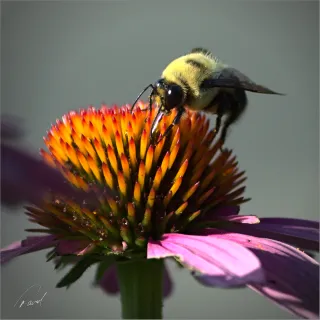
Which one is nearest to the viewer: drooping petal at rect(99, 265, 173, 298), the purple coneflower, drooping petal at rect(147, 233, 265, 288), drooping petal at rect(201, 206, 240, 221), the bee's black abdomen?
drooping petal at rect(147, 233, 265, 288)

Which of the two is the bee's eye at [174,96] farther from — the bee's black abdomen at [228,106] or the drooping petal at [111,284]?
the drooping petal at [111,284]

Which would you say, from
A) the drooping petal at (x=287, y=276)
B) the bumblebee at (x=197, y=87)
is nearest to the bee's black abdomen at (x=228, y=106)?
the bumblebee at (x=197, y=87)

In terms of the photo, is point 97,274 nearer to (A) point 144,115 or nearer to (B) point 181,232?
(B) point 181,232

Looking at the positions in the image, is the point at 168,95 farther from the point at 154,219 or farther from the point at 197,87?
the point at 154,219

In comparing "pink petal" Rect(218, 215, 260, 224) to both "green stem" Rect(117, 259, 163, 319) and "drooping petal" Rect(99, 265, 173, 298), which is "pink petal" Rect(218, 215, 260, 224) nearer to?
"green stem" Rect(117, 259, 163, 319)

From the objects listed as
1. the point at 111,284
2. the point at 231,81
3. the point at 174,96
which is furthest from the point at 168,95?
the point at 111,284

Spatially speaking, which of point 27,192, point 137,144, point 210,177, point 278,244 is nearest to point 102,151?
point 137,144

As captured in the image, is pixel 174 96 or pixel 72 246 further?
pixel 174 96

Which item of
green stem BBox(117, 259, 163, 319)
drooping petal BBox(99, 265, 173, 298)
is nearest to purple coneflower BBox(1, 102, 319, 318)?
green stem BBox(117, 259, 163, 319)
